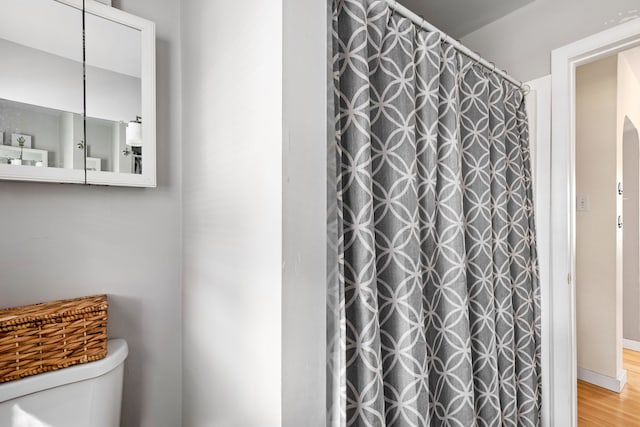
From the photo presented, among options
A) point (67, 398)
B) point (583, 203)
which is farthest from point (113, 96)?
point (583, 203)

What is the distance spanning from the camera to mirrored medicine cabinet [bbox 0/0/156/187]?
2.87ft

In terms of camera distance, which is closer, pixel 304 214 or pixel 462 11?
pixel 304 214

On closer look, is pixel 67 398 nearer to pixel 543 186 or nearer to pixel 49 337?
pixel 49 337

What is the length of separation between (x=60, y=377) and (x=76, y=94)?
795 mm

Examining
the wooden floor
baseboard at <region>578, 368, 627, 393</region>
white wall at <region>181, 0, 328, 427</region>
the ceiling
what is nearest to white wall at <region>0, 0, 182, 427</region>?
white wall at <region>181, 0, 328, 427</region>

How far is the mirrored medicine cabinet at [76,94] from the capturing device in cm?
88

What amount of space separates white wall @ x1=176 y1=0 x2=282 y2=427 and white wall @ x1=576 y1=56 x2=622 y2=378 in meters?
2.90

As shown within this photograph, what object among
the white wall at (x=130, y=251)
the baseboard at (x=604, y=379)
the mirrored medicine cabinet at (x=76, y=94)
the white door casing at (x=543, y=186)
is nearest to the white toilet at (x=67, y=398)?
the white wall at (x=130, y=251)

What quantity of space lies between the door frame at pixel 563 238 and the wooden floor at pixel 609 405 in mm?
693

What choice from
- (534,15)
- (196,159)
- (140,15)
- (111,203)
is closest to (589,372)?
(534,15)

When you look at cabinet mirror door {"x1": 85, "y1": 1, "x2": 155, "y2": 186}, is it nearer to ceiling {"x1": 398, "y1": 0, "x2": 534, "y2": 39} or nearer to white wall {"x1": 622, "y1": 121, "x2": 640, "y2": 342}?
ceiling {"x1": 398, "y1": 0, "x2": 534, "y2": 39}

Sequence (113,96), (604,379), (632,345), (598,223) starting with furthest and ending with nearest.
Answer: (632,345)
(598,223)
(604,379)
(113,96)

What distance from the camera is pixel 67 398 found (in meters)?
0.81

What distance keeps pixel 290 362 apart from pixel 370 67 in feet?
2.85
